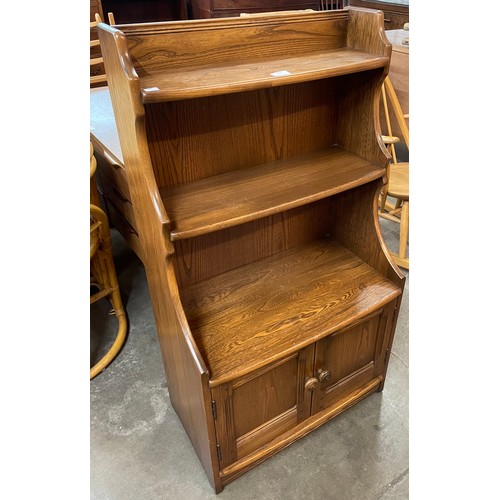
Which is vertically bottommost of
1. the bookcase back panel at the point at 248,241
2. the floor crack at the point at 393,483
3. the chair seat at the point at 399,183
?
the floor crack at the point at 393,483

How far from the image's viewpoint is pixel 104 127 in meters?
2.31

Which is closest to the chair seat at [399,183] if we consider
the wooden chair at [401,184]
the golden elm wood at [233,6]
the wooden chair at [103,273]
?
the wooden chair at [401,184]

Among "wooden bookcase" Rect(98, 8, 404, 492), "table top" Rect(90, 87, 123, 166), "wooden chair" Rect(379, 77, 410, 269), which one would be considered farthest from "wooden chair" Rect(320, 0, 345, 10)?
"wooden bookcase" Rect(98, 8, 404, 492)

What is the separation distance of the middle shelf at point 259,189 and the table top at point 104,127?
699 millimetres

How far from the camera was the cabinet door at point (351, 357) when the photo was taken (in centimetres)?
147

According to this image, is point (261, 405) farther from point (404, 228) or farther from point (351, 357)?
point (404, 228)

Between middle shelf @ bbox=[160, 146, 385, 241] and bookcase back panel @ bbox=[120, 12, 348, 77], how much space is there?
348mm

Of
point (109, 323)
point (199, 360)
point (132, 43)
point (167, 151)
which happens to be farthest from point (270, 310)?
point (109, 323)

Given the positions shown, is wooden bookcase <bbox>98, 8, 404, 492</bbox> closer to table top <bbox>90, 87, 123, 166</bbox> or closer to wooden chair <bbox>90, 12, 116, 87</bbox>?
table top <bbox>90, 87, 123, 166</bbox>

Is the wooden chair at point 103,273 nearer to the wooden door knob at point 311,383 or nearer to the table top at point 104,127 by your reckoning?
the table top at point 104,127

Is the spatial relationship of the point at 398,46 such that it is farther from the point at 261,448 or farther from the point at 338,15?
the point at 261,448

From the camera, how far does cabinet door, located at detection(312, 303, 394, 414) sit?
1.47 metres

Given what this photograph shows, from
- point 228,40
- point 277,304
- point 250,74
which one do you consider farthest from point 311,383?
point 228,40

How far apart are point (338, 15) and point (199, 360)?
1.13m
